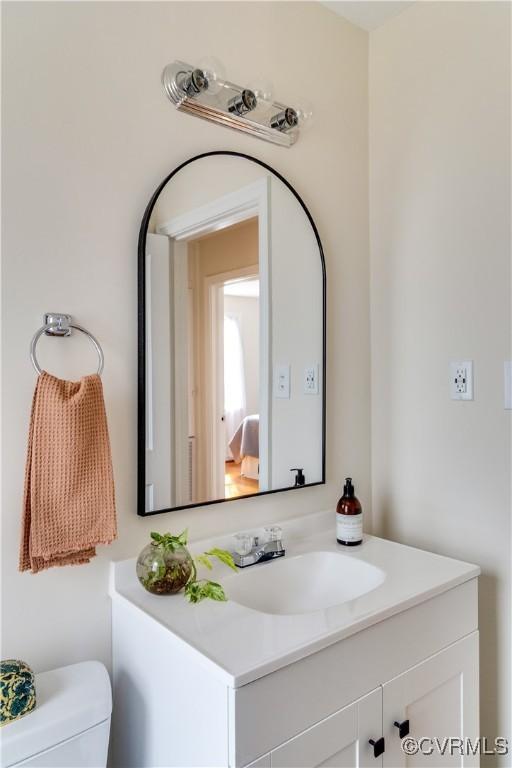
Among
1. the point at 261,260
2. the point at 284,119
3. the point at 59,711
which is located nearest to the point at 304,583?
the point at 59,711

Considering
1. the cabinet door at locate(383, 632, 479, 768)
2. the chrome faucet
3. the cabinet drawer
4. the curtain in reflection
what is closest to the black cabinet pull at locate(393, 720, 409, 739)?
the cabinet door at locate(383, 632, 479, 768)

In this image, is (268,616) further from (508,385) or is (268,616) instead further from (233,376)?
(508,385)

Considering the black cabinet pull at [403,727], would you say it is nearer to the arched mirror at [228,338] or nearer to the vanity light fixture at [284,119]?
the arched mirror at [228,338]

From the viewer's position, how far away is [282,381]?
1519 millimetres

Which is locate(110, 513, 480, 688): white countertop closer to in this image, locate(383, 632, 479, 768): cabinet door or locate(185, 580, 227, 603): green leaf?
locate(185, 580, 227, 603): green leaf

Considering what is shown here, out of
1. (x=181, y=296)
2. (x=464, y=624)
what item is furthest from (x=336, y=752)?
(x=181, y=296)

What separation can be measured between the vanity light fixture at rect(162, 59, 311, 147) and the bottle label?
1.08 metres

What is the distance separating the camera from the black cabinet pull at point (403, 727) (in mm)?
1118

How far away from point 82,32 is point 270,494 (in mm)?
Result: 1231

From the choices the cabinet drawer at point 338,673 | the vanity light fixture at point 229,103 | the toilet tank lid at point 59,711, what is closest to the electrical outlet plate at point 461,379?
the cabinet drawer at point 338,673

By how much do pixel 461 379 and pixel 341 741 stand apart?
961mm

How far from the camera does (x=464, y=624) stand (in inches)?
50.6

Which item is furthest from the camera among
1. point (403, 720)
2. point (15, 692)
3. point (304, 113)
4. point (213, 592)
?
point (304, 113)

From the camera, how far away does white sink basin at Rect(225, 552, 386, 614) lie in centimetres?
128
